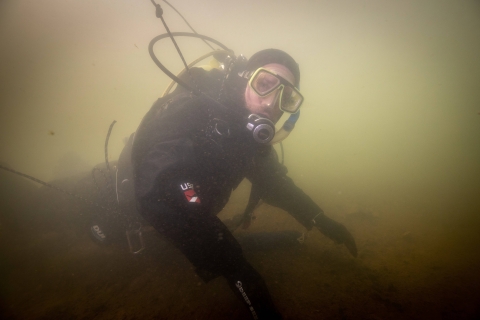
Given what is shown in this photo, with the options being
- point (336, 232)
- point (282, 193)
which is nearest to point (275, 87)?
point (282, 193)

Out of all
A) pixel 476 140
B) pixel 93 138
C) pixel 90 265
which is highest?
pixel 476 140

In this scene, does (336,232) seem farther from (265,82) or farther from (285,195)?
(265,82)

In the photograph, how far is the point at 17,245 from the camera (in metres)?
4.40

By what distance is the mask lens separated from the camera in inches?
117

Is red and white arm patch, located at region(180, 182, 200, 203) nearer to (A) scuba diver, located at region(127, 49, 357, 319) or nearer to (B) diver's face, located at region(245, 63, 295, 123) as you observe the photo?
(A) scuba diver, located at region(127, 49, 357, 319)

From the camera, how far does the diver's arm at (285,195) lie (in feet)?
11.3

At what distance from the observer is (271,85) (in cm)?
303

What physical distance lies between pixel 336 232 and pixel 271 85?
270 cm

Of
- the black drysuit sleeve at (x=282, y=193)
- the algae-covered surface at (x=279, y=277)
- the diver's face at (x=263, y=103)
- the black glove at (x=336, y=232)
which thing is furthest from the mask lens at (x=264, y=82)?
the algae-covered surface at (x=279, y=277)

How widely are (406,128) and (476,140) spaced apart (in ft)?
39.3

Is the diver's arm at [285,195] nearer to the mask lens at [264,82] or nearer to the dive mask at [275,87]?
the dive mask at [275,87]

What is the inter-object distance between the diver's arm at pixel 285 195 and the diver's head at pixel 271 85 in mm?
907

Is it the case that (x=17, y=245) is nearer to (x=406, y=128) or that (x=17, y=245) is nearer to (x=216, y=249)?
(x=216, y=249)

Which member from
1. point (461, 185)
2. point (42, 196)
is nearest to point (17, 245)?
point (42, 196)
